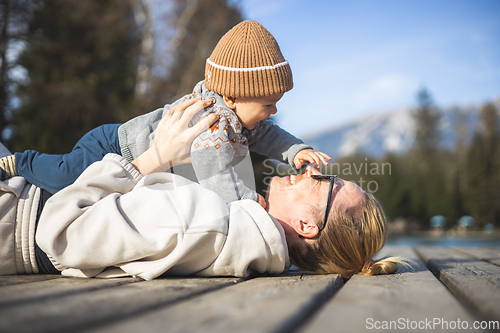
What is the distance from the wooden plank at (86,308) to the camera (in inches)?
30.8

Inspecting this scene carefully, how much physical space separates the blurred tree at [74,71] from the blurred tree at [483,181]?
34763 mm

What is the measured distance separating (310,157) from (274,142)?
37cm

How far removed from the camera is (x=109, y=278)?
1.65m

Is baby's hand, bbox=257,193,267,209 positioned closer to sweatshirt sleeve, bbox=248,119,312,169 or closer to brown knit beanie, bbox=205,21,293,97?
sweatshirt sleeve, bbox=248,119,312,169

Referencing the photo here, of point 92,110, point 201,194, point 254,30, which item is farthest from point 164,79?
point 201,194

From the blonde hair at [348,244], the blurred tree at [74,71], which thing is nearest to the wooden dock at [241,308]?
the blonde hair at [348,244]

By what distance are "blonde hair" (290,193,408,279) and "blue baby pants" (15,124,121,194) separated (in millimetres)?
1255

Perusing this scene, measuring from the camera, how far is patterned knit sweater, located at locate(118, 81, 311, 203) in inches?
87.9

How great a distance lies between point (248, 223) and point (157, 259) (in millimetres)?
427

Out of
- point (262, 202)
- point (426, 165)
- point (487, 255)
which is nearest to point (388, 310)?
point (262, 202)

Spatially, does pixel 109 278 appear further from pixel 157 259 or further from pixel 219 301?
pixel 219 301

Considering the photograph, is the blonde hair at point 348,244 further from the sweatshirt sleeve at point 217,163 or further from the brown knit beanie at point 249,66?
the brown knit beanie at point 249,66

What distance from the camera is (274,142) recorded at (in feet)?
9.41

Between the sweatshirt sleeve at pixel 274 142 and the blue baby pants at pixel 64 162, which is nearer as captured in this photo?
the blue baby pants at pixel 64 162
